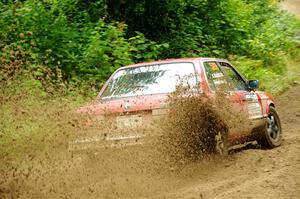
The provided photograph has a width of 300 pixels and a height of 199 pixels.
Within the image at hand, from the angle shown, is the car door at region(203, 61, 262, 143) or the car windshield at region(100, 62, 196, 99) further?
the car door at region(203, 61, 262, 143)

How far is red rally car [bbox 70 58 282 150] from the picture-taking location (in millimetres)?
6156

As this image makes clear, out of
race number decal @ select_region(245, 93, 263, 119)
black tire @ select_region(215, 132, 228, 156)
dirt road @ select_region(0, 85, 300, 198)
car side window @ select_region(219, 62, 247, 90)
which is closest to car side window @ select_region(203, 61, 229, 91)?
car side window @ select_region(219, 62, 247, 90)

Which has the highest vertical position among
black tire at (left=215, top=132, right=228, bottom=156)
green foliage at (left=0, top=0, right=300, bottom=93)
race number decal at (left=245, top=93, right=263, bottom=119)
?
black tire at (left=215, top=132, right=228, bottom=156)

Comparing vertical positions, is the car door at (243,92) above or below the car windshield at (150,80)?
below

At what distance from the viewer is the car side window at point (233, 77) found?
8177mm

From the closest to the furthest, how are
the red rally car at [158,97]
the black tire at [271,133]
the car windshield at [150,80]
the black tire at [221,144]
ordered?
the red rally car at [158,97] → the black tire at [221,144] → the car windshield at [150,80] → the black tire at [271,133]

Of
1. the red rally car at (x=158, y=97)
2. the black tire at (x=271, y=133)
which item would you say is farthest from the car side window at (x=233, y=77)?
the black tire at (x=271, y=133)

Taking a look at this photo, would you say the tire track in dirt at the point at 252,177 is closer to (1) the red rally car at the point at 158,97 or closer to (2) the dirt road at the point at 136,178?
(2) the dirt road at the point at 136,178

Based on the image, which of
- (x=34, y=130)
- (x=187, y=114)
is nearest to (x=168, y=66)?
(x=187, y=114)

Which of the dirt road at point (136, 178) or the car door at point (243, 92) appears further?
the car door at point (243, 92)

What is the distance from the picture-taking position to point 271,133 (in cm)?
873

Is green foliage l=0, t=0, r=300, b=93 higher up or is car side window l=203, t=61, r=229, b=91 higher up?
car side window l=203, t=61, r=229, b=91

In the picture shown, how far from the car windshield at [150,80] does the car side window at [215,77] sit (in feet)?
0.85

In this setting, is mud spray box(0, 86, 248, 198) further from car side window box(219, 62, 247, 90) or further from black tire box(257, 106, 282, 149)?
black tire box(257, 106, 282, 149)
